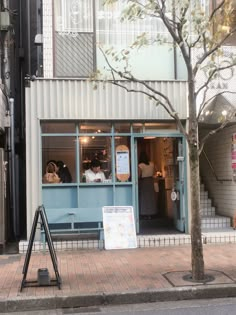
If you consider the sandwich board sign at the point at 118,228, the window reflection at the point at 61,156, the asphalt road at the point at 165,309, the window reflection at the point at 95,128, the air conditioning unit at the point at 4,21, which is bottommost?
the asphalt road at the point at 165,309

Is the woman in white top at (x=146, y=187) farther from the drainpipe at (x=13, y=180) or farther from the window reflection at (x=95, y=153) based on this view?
the drainpipe at (x=13, y=180)

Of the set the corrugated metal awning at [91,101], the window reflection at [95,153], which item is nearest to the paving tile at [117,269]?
the window reflection at [95,153]

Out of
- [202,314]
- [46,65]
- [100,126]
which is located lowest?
[202,314]

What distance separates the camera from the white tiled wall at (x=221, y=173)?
11.8 metres

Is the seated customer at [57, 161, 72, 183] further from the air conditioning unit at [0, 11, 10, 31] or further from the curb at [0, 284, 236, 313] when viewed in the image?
the curb at [0, 284, 236, 313]

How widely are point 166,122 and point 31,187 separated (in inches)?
132

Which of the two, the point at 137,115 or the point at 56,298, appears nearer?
the point at 56,298

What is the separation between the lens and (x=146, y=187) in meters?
12.3

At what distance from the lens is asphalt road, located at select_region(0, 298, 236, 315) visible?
6.41 metres

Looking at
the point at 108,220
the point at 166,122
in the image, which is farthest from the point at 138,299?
the point at 166,122

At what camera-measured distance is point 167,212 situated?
41.8ft

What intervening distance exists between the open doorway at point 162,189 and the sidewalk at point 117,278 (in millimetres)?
1429

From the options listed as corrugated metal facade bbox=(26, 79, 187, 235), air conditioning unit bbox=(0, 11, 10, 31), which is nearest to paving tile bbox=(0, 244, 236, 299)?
corrugated metal facade bbox=(26, 79, 187, 235)

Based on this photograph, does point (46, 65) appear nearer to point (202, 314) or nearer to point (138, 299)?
point (138, 299)
